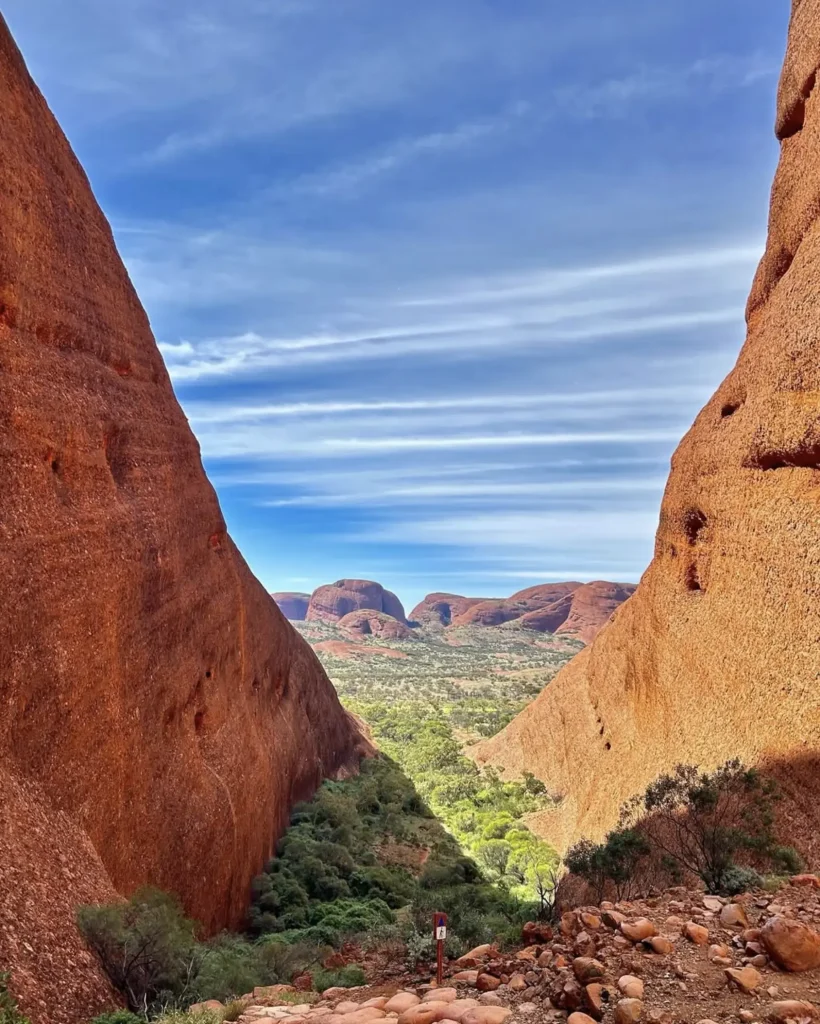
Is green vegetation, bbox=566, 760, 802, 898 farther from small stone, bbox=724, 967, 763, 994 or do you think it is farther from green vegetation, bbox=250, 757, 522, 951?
small stone, bbox=724, 967, 763, 994

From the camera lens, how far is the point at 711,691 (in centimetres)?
1662

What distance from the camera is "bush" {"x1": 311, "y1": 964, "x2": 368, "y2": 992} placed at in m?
8.88

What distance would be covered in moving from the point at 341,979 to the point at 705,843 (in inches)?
266

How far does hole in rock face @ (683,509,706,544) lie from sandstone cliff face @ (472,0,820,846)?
59 millimetres

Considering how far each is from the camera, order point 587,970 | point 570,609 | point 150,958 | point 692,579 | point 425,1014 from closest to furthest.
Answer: point 587,970 → point 425,1014 → point 150,958 → point 692,579 → point 570,609

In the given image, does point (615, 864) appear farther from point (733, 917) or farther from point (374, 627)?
point (374, 627)

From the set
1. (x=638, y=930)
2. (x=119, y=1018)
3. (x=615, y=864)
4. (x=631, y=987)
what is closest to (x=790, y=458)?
(x=615, y=864)

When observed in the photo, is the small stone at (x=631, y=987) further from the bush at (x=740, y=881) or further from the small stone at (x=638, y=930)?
the bush at (x=740, y=881)

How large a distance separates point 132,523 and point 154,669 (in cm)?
330

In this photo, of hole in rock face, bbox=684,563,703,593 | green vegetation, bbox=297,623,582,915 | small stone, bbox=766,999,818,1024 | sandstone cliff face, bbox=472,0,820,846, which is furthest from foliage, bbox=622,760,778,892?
hole in rock face, bbox=684,563,703,593

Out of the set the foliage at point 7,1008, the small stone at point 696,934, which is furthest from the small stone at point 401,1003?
the foliage at point 7,1008

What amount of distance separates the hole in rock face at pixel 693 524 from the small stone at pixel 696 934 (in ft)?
46.8

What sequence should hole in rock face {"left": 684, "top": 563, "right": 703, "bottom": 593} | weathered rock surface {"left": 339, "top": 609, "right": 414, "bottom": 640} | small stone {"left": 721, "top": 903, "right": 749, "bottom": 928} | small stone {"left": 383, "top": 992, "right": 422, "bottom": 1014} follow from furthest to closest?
weathered rock surface {"left": 339, "top": 609, "right": 414, "bottom": 640} < hole in rock face {"left": 684, "top": 563, "right": 703, "bottom": 593} < small stone {"left": 721, "top": 903, "right": 749, "bottom": 928} < small stone {"left": 383, "top": 992, "right": 422, "bottom": 1014}

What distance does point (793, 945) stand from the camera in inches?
238
